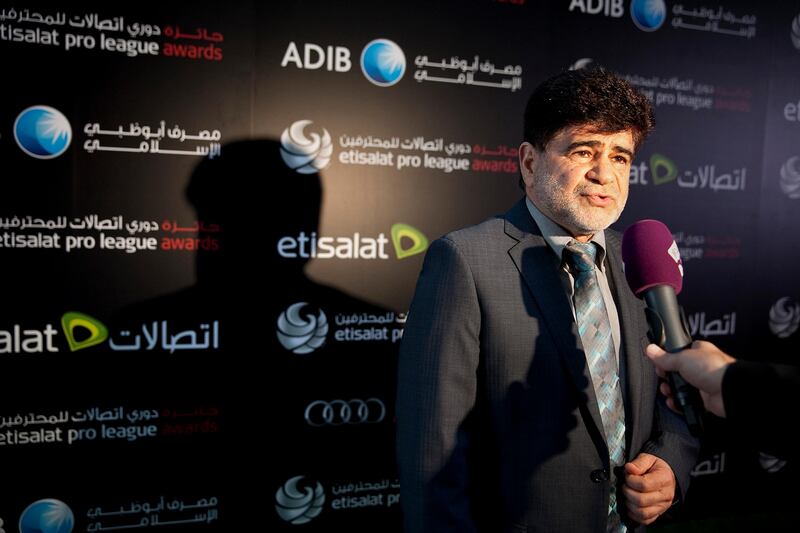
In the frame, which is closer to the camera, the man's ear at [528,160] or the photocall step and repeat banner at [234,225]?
the man's ear at [528,160]

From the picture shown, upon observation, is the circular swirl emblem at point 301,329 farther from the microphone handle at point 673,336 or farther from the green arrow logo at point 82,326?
the microphone handle at point 673,336

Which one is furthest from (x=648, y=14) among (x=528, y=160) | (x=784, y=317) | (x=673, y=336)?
(x=673, y=336)

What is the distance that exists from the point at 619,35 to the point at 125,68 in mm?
2298

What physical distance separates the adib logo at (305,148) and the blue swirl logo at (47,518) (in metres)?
1.57

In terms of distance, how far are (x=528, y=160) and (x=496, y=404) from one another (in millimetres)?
614

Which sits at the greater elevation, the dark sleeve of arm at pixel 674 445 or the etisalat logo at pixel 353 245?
the etisalat logo at pixel 353 245

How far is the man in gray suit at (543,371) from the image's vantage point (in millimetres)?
1249

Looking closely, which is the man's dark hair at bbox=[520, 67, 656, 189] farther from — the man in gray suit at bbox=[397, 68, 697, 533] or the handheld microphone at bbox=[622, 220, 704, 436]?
the handheld microphone at bbox=[622, 220, 704, 436]

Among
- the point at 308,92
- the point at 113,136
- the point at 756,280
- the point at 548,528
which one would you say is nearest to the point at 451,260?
the point at 548,528

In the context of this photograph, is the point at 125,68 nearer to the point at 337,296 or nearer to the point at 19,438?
the point at 337,296

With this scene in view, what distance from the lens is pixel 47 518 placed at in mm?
2150

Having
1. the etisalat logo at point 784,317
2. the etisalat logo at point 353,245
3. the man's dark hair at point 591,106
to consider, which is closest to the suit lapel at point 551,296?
the man's dark hair at point 591,106

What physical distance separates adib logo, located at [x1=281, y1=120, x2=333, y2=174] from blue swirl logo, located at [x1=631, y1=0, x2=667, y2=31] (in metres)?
1.74

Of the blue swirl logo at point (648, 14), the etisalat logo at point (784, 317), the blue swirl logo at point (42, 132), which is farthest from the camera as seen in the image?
the etisalat logo at point (784, 317)
